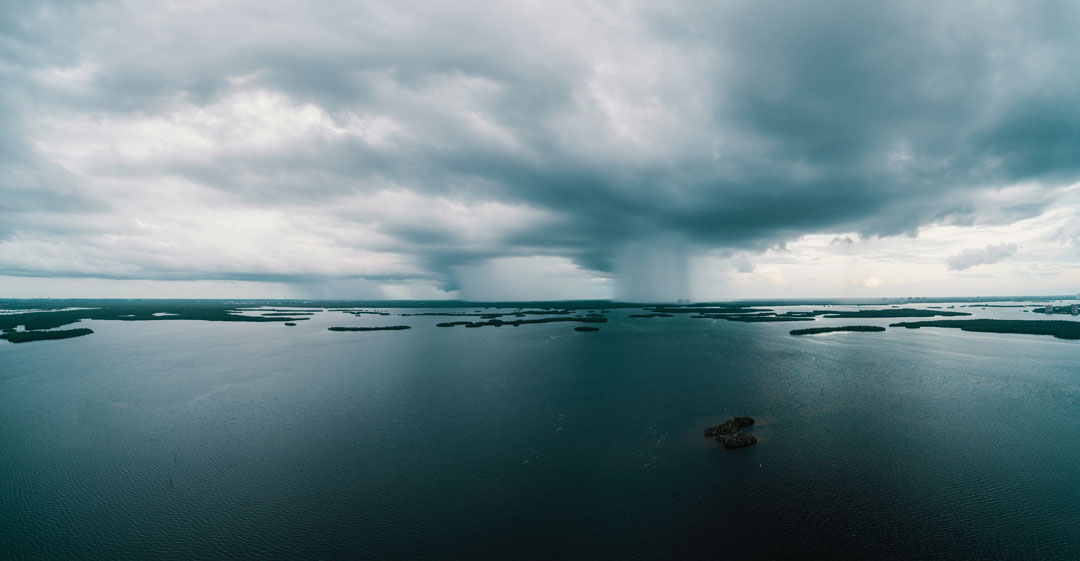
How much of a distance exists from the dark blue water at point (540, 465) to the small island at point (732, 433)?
3.16 ft

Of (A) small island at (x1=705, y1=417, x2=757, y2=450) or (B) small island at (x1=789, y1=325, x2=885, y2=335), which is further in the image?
(B) small island at (x1=789, y1=325, x2=885, y2=335)

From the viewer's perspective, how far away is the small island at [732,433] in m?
29.0

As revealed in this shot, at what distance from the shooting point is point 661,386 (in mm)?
46531

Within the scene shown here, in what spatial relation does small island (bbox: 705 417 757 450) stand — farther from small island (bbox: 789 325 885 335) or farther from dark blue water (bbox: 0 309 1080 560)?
small island (bbox: 789 325 885 335)

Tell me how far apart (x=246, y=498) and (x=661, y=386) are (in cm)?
3698

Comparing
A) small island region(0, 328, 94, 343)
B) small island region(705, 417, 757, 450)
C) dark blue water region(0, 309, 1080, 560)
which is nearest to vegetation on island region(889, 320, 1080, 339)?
dark blue water region(0, 309, 1080, 560)

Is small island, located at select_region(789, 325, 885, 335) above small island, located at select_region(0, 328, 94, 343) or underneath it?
above

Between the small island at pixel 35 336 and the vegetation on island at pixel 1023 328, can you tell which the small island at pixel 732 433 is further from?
the small island at pixel 35 336

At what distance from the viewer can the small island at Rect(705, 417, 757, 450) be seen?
95.0ft

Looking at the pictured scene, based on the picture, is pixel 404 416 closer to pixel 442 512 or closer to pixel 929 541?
pixel 442 512

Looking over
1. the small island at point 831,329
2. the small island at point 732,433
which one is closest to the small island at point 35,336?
the small island at point 732,433

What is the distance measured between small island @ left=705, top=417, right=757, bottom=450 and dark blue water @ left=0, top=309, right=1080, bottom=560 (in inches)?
37.9

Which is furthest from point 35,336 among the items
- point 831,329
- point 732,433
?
point 831,329

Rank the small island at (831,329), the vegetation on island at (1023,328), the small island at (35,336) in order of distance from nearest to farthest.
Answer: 1. the small island at (35,336)
2. the vegetation on island at (1023,328)
3. the small island at (831,329)
